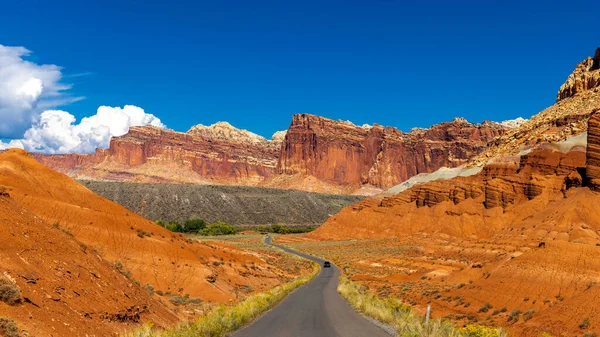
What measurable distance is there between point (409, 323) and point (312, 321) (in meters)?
4.21

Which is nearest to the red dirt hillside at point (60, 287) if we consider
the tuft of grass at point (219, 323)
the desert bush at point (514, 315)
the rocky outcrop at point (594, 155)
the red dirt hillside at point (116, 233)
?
the tuft of grass at point (219, 323)

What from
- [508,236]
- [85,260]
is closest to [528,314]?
[85,260]

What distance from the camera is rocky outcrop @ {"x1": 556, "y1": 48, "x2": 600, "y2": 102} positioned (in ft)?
385

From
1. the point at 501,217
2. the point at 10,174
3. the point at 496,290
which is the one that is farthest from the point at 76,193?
the point at 501,217

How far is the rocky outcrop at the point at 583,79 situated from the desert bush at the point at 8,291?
428 feet

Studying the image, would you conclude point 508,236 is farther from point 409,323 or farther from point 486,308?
point 409,323

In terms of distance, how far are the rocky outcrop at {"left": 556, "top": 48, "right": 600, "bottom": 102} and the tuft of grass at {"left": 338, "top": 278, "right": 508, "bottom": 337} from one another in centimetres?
11329

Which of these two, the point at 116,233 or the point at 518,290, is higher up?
the point at 116,233

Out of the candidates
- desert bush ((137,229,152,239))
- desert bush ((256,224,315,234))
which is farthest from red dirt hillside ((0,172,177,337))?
desert bush ((256,224,315,234))

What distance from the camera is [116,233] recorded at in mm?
30781

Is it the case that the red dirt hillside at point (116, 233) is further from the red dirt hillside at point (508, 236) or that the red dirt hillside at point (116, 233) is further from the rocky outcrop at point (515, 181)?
the rocky outcrop at point (515, 181)

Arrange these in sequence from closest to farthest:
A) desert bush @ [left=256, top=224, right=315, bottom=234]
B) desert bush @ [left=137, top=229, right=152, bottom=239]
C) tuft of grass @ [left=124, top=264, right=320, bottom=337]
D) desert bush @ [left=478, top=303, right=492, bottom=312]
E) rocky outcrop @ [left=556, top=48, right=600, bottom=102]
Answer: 1. tuft of grass @ [left=124, top=264, right=320, bottom=337]
2. desert bush @ [left=478, top=303, right=492, bottom=312]
3. desert bush @ [left=137, top=229, right=152, bottom=239]
4. rocky outcrop @ [left=556, top=48, right=600, bottom=102]
5. desert bush @ [left=256, top=224, right=315, bottom=234]

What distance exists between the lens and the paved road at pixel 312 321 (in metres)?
17.3

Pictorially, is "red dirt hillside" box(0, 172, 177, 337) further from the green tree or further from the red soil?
the green tree
